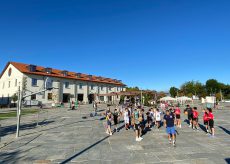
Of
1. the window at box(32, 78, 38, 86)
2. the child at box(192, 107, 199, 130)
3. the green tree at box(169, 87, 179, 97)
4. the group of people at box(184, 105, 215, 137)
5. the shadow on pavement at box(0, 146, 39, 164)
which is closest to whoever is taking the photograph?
the shadow on pavement at box(0, 146, 39, 164)

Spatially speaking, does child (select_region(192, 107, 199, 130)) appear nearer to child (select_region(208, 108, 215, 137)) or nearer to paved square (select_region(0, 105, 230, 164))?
child (select_region(208, 108, 215, 137))

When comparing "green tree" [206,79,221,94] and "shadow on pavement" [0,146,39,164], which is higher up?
"green tree" [206,79,221,94]

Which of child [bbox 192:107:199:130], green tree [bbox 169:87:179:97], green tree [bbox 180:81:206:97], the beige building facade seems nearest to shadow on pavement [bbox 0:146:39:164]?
child [bbox 192:107:199:130]

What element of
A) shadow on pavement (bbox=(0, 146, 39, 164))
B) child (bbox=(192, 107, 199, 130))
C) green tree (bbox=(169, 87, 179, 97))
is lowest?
shadow on pavement (bbox=(0, 146, 39, 164))

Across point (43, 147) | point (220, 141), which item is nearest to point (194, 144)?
point (220, 141)

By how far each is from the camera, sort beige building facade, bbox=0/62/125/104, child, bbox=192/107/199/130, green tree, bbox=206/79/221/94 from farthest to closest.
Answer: green tree, bbox=206/79/221/94 → beige building facade, bbox=0/62/125/104 → child, bbox=192/107/199/130

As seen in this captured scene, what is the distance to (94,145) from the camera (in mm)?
10047

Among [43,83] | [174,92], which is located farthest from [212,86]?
[43,83]

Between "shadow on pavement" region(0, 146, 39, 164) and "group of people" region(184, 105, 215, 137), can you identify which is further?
"group of people" region(184, 105, 215, 137)

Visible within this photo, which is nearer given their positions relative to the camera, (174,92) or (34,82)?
(34,82)

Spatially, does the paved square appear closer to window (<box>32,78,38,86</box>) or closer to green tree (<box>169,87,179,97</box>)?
window (<box>32,78,38,86</box>)

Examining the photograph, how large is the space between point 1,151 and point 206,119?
12054 mm

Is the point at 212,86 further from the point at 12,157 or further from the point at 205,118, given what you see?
the point at 12,157

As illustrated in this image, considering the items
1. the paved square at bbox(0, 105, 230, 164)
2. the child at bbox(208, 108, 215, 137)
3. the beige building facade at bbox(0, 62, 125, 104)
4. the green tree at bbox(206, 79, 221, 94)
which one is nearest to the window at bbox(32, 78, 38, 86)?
the beige building facade at bbox(0, 62, 125, 104)
